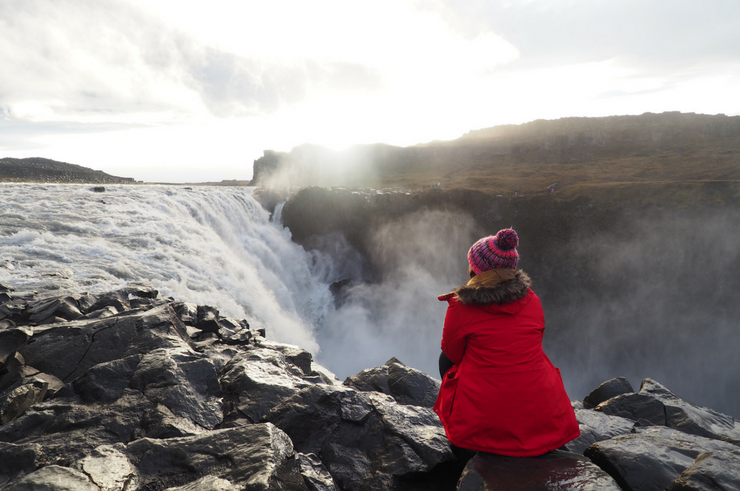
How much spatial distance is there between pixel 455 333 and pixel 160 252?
17.5 meters

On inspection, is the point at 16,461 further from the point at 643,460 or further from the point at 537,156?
the point at 537,156

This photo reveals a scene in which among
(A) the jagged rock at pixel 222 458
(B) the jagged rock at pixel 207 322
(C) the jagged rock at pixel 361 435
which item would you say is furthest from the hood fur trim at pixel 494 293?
(B) the jagged rock at pixel 207 322

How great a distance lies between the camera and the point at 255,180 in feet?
269

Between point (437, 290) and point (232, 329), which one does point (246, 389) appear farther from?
point (437, 290)

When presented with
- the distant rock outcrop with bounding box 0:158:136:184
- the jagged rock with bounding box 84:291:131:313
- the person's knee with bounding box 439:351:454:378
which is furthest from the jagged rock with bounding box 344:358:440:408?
the distant rock outcrop with bounding box 0:158:136:184

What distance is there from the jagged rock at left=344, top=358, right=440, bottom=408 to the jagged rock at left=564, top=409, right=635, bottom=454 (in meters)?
2.94

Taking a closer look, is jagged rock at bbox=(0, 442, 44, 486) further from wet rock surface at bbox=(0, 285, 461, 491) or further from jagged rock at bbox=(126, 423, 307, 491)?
jagged rock at bbox=(126, 423, 307, 491)

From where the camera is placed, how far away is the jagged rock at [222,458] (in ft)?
11.8

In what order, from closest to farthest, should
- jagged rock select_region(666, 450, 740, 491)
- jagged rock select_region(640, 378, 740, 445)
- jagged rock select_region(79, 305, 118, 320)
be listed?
jagged rock select_region(666, 450, 740, 491) → jagged rock select_region(640, 378, 740, 445) → jagged rock select_region(79, 305, 118, 320)

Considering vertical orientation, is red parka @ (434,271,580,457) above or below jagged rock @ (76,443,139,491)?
above

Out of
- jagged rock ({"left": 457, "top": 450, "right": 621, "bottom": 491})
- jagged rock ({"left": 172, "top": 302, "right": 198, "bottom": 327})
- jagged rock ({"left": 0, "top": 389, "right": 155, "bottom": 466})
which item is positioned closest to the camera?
jagged rock ({"left": 457, "top": 450, "right": 621, "bottom": 491})

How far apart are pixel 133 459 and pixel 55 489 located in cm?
94

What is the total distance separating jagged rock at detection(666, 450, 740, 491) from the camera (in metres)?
3.39

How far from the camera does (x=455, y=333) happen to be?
13.2 feet
